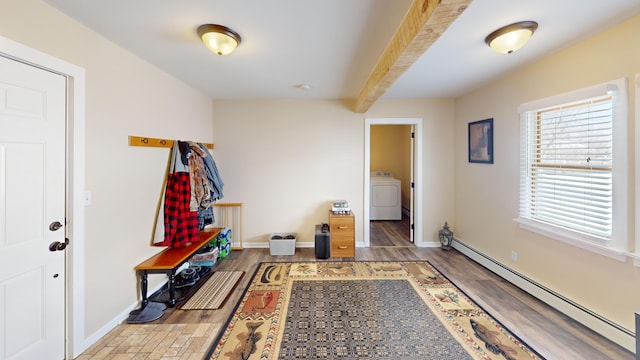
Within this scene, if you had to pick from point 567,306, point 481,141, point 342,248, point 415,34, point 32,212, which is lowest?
point 567,306

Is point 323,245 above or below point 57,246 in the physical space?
below

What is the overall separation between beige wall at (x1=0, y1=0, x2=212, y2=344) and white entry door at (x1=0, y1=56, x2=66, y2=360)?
0.19 m

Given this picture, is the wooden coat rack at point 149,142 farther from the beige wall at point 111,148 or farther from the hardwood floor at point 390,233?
the hardwood floor at point 390,233

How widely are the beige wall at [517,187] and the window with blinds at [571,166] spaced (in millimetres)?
145

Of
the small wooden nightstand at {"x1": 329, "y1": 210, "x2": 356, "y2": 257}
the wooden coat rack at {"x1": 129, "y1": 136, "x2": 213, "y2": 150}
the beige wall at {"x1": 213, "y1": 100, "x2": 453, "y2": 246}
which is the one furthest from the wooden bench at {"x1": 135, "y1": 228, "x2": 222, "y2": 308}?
the small wooden nightstand at {"x1": 329, "y1": 210, "x2": 356, "y2": 257}

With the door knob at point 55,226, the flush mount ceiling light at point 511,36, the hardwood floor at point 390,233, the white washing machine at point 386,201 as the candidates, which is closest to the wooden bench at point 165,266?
the door knob at point 55,226

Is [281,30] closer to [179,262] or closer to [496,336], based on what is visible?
[179,262]

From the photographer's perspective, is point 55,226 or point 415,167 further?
point 415,167

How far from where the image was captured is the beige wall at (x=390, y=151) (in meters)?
6.66

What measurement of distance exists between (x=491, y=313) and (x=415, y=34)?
2.49 meters

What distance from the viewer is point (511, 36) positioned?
194 centimetres

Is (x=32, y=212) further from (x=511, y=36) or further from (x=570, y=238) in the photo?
(x=570, y=238)

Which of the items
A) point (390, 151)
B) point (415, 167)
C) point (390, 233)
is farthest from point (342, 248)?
point (390, 151)

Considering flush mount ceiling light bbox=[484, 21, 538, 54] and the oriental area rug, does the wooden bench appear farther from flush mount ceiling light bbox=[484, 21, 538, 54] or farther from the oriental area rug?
flush mount ceiling light bbox=[484, 21, 538, 54]
